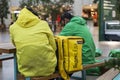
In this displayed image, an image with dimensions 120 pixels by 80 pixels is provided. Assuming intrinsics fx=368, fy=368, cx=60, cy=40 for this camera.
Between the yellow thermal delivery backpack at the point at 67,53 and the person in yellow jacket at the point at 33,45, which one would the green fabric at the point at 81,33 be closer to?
the yellow thermal delivery backpack at the point at 67,53

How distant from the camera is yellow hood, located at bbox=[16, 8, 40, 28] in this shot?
5.18 meters

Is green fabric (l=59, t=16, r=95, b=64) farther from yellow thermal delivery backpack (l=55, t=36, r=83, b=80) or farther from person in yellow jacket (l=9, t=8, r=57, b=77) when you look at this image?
person in yellow jacket (l=9, t=8, r=57, b=77)

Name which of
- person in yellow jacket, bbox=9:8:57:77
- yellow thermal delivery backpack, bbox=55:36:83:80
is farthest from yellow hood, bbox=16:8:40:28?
yellow thermal delivery backpack, bbox=55:36:83:80

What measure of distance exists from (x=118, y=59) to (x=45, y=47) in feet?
8.79

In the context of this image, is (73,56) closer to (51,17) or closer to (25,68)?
(25,68)

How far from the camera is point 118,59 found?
243 centimetres

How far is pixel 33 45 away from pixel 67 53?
660 millimetres

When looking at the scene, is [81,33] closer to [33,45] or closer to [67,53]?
[67,53]

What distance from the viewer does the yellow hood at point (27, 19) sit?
17.0 ft

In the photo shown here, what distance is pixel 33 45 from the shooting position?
499 cm

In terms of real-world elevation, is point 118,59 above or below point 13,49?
above

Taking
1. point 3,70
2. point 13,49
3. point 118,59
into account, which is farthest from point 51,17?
point 118,59

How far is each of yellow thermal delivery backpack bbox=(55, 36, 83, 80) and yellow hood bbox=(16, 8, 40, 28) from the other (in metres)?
0.48

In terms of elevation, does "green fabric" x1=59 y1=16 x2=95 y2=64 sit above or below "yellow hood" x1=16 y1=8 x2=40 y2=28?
below
